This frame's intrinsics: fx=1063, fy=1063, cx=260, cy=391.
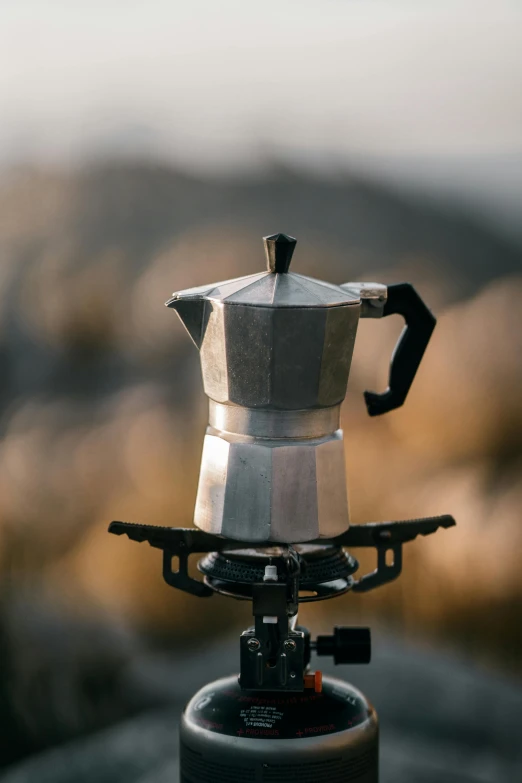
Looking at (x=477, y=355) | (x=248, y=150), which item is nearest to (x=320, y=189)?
(x=248, y=150)

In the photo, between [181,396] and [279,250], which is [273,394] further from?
[181,396]

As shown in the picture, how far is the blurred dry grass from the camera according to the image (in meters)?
1.61

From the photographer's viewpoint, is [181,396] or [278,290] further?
[181,396]

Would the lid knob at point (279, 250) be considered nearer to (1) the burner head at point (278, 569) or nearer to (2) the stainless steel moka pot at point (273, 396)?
(2) the stainless steel moka pot at point (273, 396)

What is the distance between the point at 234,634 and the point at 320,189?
0.72 meters

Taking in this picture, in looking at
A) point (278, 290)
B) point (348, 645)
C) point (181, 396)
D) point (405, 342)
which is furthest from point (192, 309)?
point (181, 396)

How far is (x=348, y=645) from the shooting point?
3.98 feet

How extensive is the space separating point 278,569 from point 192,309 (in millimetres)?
292

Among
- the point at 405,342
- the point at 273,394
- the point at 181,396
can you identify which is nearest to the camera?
the point at 273,394

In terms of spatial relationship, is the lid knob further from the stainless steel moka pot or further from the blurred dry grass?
the blurred dry grass

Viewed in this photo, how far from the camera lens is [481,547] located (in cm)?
162

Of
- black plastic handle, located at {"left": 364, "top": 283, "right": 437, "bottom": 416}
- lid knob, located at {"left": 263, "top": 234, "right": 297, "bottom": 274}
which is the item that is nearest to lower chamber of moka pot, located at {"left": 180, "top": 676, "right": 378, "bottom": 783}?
black plastic handle, located at {"left": 364, "top": 283, "right": 437, "bottom": 416}

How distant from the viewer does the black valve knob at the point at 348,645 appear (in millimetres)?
1210

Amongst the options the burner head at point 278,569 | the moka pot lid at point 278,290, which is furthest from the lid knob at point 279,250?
the burner head at point 278,569
